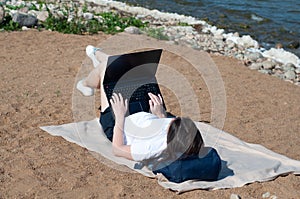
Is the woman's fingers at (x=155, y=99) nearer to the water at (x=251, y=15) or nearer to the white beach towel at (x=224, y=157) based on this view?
the white beach towel at (x=224, y=157)

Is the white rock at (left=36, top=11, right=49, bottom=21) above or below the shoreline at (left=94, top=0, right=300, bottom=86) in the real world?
above

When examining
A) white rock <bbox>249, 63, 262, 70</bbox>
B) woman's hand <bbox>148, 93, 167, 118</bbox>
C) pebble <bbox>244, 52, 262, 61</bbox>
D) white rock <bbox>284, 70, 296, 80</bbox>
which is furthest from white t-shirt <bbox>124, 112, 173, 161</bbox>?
pebble <bbox>244, 52, 262, 61</bbox>

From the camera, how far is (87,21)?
9.14 meters

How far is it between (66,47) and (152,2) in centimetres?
639

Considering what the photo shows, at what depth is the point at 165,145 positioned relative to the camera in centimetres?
373

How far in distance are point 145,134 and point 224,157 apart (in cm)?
91

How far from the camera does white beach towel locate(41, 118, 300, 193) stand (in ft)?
13.0

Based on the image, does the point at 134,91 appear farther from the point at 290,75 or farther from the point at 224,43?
the point at 224,43

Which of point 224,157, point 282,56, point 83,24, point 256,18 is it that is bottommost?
point 256,18

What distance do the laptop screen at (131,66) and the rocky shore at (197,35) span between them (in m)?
3.70

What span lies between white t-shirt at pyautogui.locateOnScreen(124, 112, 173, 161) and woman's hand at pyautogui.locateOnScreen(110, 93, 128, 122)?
59mm

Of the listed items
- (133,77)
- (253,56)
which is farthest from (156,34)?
(133,77)

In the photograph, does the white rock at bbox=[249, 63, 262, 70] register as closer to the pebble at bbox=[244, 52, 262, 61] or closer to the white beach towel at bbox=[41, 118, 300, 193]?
the pebble at bbox=[244, 52, 262, 61]

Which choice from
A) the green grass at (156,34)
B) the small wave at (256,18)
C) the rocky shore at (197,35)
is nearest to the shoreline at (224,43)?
the rocky shore at (197,35)
